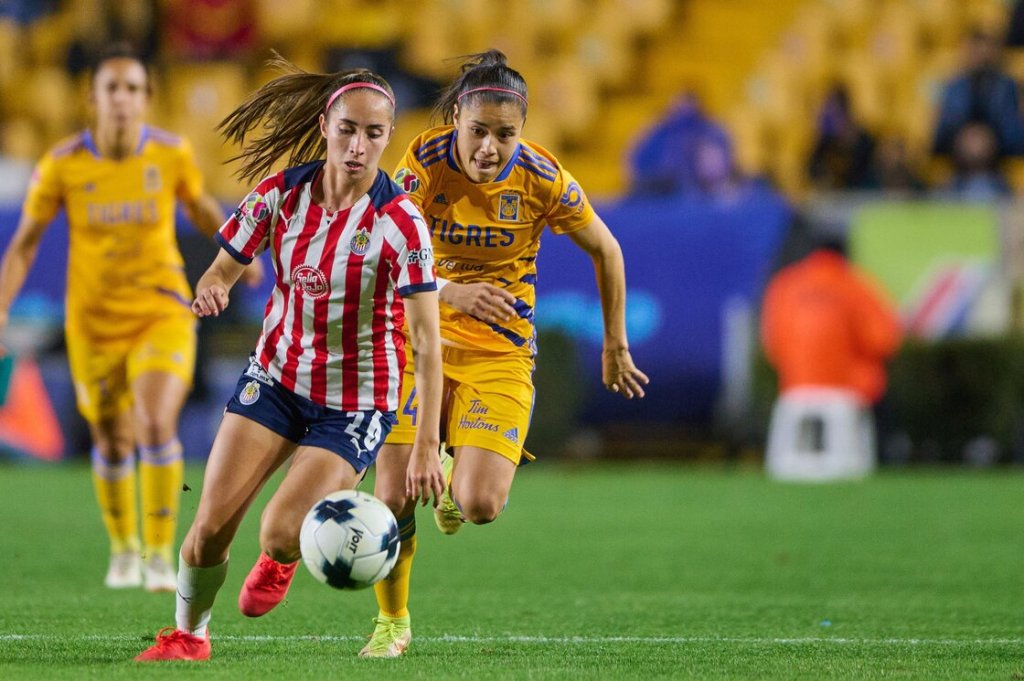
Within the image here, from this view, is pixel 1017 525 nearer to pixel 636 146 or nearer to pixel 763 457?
pixel 763 457

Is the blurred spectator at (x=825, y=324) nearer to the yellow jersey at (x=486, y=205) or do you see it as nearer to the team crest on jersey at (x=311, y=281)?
the yellow jersey at (x=486, y=205)

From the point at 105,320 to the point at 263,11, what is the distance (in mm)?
11205

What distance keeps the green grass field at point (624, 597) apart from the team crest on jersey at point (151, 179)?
6.36 ft

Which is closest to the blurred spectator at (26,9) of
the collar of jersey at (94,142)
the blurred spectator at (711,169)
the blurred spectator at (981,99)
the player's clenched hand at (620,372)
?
the blurred spectator at (711,169)

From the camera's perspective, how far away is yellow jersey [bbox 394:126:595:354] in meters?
6.20

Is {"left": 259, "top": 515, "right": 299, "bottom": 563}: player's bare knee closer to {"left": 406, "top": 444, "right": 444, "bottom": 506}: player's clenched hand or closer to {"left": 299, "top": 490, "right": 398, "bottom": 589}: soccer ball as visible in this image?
{"left": 299, "top": 490, "right": 398, "bottom": 589}: soccer ball

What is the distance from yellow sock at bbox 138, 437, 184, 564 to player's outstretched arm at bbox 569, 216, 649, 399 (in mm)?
2598

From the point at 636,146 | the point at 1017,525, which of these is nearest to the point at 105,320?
the point at 1017,525

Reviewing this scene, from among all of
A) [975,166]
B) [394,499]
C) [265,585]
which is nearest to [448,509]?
[394,499]

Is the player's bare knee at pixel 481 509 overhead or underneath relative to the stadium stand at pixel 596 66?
underneath

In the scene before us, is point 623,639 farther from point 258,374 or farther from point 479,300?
point 258,374

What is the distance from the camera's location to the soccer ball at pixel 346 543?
5129 millimetres

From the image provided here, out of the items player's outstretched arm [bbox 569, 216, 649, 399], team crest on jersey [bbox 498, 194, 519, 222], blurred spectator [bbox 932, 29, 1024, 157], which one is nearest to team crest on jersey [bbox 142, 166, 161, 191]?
team crest on jersey [bbox 498, 194, 519, 222]

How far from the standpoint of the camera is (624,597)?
755cm
